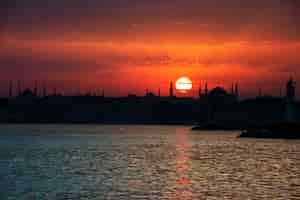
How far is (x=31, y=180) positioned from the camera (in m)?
36.9

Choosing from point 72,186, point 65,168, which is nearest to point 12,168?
point 65,168

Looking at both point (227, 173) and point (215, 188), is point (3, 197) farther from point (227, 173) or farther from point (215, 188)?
point (227, 173)

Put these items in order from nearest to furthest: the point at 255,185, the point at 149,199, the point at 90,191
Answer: the point at 149,199
the point at 90,191
the point at 255,185

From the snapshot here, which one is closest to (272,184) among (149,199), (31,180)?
(149,199)

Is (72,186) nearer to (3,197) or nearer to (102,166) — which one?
(3,197)

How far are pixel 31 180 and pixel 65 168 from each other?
8127 millimetres

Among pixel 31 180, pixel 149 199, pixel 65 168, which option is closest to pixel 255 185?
pixel 149 199

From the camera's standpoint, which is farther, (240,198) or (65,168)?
(65,168)

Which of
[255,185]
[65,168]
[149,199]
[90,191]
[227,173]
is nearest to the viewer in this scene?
[149,199]

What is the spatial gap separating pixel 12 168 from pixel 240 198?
17883mm

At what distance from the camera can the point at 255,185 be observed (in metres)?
35.2

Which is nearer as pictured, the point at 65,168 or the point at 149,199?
the point at 149,199

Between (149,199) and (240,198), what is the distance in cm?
356

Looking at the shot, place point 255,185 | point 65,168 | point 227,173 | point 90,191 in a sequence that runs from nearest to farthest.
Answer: point 90,191 < point 255,185 < point 227,173 < point 65,168
